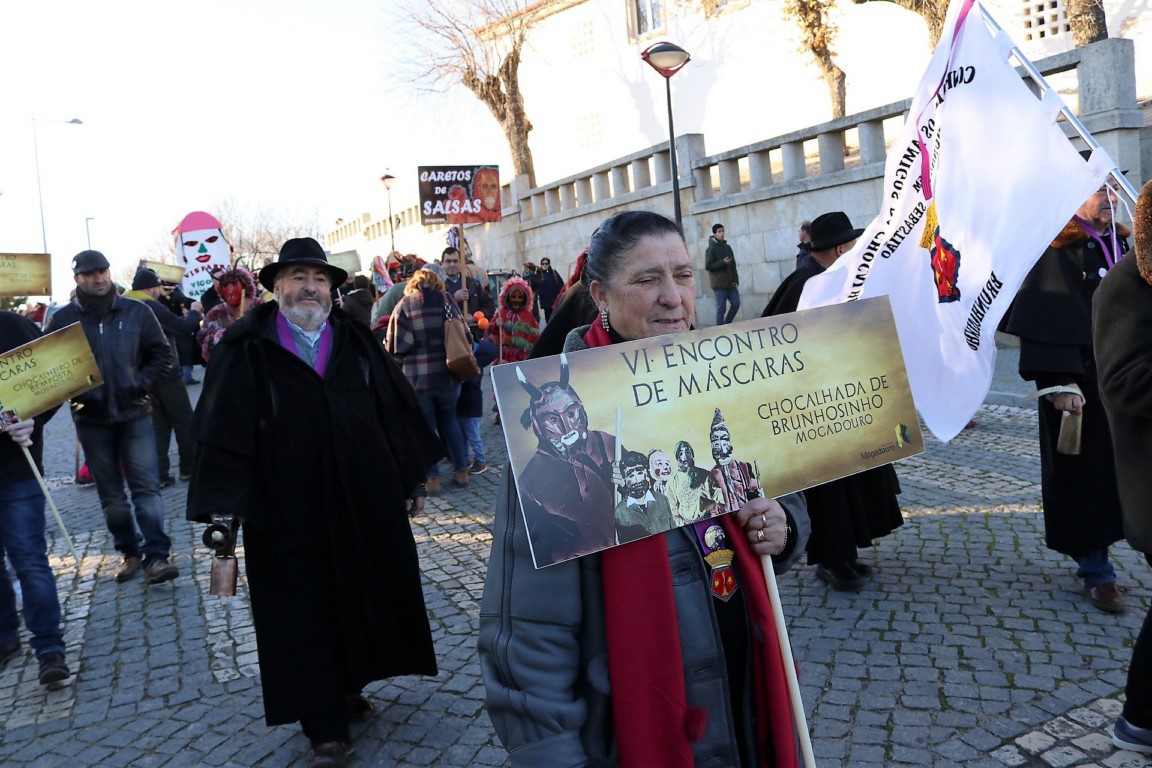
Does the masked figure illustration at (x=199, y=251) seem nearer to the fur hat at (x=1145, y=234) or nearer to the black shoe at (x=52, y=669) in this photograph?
the black shoe at (x=52, y=669)

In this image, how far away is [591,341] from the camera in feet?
7.15

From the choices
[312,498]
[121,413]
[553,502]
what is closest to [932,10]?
[121,413]

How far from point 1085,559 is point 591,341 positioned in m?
3.52

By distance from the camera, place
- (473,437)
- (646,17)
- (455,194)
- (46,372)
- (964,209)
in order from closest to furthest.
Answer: (964,209)
(46,372)
(473,437)
(455,194)
(646,17)

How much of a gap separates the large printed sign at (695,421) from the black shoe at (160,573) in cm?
529

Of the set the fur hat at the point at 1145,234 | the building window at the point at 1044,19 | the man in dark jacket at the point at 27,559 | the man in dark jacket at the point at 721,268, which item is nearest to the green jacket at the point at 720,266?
the man in dark jacket at the point at 721,268

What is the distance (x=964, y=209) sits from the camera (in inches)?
151

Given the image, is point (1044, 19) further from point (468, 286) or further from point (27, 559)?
point (27, 559)

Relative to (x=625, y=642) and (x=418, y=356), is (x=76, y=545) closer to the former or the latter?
(x=418, y=356)

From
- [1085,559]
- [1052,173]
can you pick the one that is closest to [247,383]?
[1052,173]

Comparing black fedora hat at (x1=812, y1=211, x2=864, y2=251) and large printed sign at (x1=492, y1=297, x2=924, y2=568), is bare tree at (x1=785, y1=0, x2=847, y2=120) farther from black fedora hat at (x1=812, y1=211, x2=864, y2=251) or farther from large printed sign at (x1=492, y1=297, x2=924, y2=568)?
large printed sign at (x1=492, y1=297, x2=924, y2=568)

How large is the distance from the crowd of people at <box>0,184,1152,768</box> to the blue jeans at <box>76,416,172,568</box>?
2 cm

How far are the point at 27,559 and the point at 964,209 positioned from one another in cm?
477

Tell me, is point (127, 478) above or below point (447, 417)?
below
